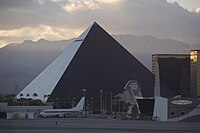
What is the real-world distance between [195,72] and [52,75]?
117ft

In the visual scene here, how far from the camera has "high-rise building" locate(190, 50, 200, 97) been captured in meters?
112

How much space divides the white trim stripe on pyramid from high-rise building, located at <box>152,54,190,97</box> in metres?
20.6

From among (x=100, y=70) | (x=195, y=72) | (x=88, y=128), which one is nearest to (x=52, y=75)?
(x=100, y=70)

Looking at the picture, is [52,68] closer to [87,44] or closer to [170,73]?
[87,44]

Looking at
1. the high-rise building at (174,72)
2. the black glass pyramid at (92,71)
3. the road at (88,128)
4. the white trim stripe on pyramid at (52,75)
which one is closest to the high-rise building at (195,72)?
the high-rise building at (174,72)

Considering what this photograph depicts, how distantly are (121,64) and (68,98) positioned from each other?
66.5ft

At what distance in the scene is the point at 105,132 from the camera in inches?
1342

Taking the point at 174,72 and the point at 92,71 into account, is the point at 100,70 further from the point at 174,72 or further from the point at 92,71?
the point at 174,72

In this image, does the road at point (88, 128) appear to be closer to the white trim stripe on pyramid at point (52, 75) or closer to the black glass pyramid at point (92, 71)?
the black glass pyramid at point (92, 71)

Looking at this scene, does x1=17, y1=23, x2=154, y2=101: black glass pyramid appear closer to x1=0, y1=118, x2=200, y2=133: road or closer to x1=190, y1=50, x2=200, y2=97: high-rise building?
x1=190, y1=50, x2=200, y2=97: high-rise building

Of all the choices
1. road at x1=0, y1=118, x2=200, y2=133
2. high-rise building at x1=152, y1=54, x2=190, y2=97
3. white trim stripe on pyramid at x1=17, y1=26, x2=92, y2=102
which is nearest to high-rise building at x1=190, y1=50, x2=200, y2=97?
high-rise building at x1=152, y1=54, x2=190, y2=97

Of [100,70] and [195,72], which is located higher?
[100,70]

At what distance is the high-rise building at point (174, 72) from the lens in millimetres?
126963

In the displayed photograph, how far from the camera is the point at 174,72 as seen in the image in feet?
421
